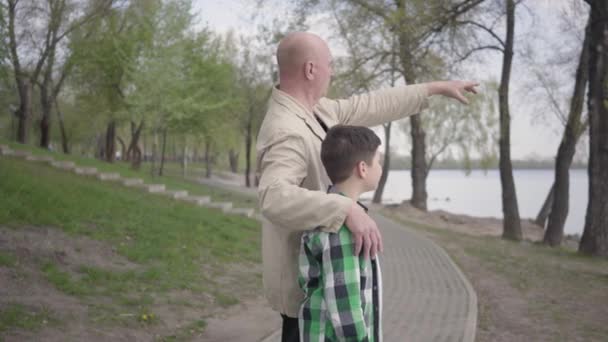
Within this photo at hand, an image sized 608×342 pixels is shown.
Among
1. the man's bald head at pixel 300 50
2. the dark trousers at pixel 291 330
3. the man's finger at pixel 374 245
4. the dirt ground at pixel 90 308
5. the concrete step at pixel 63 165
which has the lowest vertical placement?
the dirt ground at pixel 90 308

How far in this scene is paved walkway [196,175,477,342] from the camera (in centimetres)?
613

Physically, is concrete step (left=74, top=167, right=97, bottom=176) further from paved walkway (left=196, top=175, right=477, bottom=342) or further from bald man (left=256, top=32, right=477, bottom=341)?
bald man (left=256, top=32, right=477, bottom=341)

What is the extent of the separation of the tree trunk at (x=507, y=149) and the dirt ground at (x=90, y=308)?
41.9 ft

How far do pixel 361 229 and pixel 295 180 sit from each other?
1.09 feet

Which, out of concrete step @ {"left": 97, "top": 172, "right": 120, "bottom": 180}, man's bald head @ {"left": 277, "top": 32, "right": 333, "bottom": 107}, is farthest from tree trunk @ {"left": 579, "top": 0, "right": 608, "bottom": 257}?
concrete step @ {"left": 97, "top": 172, "right": 120, "bottom": 180}

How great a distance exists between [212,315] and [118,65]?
77.7 ft

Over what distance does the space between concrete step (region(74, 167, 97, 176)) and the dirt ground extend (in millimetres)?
9967

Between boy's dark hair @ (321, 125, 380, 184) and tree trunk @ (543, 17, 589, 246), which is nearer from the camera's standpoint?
boy's dark hair @ (321, 125, 380, 184)

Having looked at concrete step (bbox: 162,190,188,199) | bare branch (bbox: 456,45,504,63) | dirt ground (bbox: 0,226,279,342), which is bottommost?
dirt ground (bbox: 0,226,279,342)

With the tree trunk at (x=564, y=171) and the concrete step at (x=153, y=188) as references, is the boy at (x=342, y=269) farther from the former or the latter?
the concrete step at (x=153, y=188)

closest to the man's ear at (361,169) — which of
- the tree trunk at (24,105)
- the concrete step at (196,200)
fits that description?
the concrete step at (196,200)

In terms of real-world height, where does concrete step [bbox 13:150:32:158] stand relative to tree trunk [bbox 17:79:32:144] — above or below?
below

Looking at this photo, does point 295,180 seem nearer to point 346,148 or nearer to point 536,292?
point 346,148

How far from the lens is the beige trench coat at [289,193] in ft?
6.40
